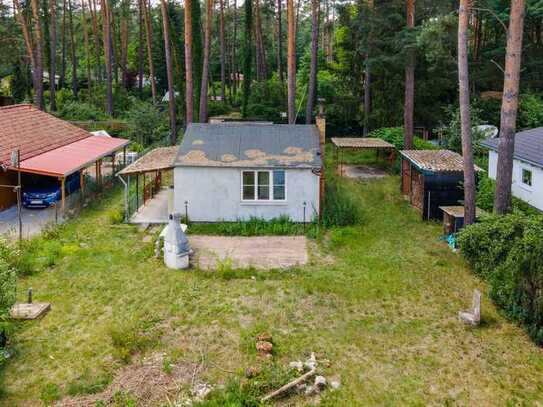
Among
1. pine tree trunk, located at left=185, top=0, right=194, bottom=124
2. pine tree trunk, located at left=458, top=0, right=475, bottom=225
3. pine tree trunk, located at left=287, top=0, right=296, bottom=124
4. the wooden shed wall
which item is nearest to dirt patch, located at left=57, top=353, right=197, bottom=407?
pine tree trunk, located at left=458, top=0, right=475, bottom=225

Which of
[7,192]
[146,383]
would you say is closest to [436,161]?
[146,383]

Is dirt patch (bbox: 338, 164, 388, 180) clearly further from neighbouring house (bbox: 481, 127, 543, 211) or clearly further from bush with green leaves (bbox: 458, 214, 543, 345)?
bush with green leaves (bbox: 458, 214, 543, 345)

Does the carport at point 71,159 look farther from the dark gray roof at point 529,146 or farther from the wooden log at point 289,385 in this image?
the dark gray roof at point 529,146

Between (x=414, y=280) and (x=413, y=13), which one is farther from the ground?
(x=413, y=13)

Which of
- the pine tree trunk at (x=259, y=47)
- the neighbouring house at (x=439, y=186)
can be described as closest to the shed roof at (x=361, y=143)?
the neighbouring house at (x=439, y=186)

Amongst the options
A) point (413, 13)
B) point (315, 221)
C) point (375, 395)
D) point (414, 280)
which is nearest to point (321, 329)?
point (375, 395)

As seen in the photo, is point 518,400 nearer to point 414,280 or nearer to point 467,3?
point 414,280
